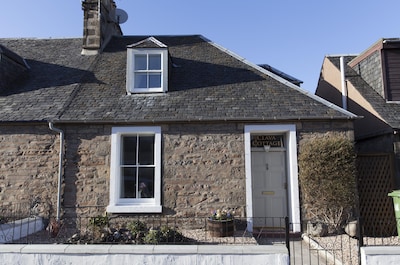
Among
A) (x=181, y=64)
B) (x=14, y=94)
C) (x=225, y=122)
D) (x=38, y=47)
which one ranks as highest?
(x=38, y=47)

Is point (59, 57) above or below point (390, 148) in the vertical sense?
above

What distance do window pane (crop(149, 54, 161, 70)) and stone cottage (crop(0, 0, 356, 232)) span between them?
1.33ft

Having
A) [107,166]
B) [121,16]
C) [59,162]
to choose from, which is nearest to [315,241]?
[107,166]

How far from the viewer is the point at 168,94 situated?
35.1ft

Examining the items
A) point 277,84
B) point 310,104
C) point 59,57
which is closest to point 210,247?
point 310,104

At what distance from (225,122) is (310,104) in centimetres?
275

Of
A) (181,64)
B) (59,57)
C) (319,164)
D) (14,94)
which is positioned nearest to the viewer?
(319,164)

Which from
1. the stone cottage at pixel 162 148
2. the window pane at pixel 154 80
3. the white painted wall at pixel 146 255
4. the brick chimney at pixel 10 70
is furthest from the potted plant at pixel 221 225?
the brick chimney at pixel 10 70

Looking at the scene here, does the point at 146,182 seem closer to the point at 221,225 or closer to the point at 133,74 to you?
the point at 221,225

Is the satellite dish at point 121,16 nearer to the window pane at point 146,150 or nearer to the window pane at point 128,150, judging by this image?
the window pane at point 128,150

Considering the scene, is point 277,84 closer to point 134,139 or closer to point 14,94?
point 134,139

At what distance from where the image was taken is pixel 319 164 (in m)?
8.76

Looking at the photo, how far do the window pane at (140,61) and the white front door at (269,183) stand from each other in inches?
186

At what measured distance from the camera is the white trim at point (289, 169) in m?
9.15
